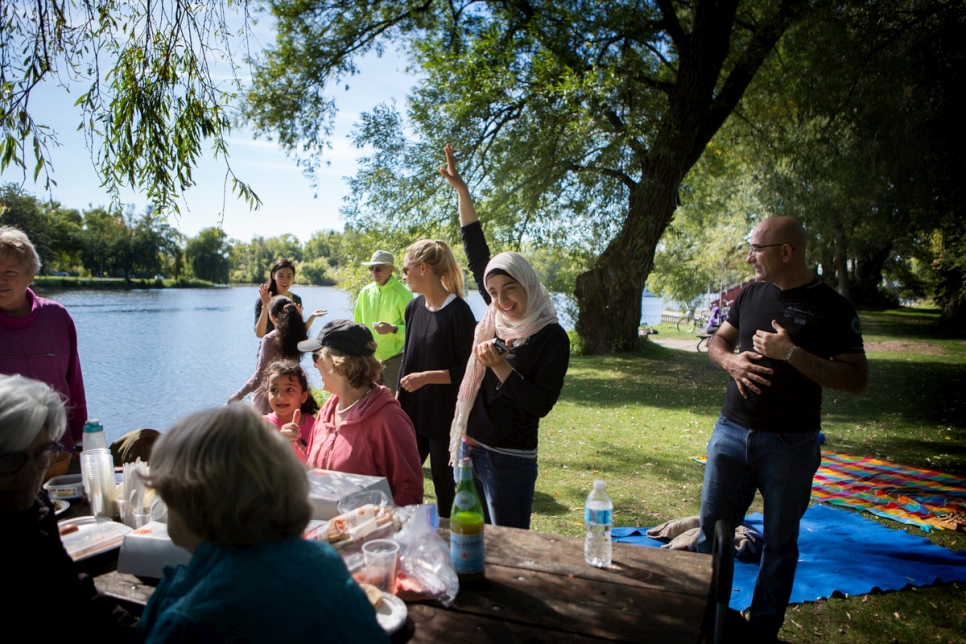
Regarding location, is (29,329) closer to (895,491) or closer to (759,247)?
(759,247)

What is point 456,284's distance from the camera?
3.97 meters

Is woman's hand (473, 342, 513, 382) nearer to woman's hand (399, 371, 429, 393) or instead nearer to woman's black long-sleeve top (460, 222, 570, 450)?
woman's black long-sleeve top (460, 222, 570, 450)

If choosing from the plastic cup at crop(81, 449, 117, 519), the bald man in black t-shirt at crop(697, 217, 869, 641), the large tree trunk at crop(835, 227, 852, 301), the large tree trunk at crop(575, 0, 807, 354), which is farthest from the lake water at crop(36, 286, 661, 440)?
the large tree trunk at crop(835, 227, 852, 301)

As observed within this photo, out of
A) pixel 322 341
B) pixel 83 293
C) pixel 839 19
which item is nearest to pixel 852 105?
pixel 839 19

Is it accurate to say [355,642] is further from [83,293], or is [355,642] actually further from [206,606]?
[83,293]

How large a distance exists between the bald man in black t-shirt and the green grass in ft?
2.33

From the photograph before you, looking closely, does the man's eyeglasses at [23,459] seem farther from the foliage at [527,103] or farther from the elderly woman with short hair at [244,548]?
the foliage at [527,103]

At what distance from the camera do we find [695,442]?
7449 mm

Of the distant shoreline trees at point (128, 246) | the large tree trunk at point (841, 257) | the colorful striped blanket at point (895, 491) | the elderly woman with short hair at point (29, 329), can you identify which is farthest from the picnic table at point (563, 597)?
the large tree trunk at point (841, 257)

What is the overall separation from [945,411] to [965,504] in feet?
15.3

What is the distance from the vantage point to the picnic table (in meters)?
1.69

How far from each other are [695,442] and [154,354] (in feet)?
41.2

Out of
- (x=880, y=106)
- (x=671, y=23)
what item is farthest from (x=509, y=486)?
(x=671, y=23)

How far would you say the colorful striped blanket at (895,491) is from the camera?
488 cm
